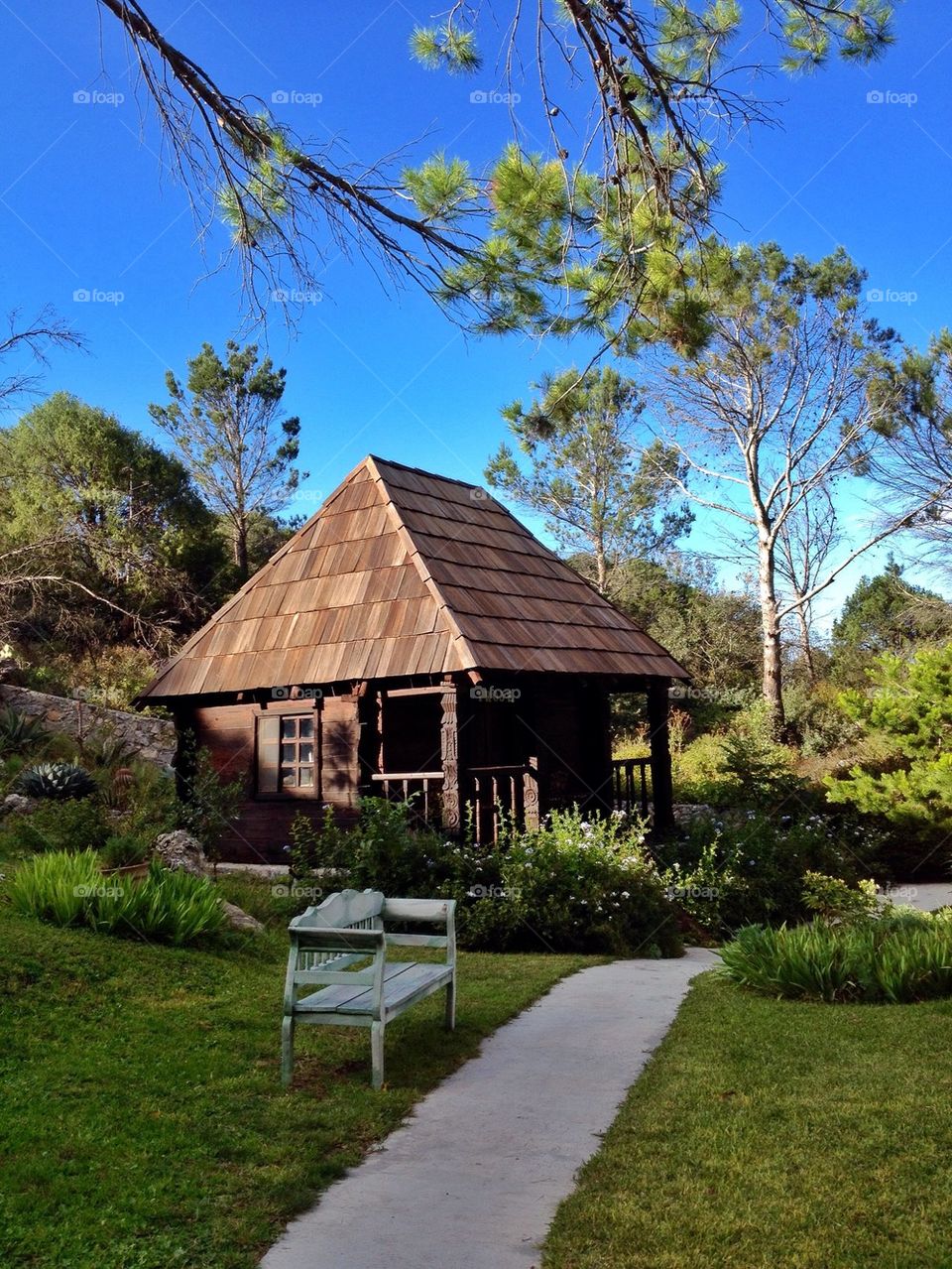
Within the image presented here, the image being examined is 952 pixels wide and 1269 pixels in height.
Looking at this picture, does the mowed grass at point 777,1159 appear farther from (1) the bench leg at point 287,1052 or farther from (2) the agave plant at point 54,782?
(2) the agave plant at point 54,782

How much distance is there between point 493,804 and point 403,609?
8.65 feet

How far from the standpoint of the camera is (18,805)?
11914mm

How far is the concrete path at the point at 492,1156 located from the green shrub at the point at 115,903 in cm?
236

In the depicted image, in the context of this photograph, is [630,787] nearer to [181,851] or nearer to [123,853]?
[181,851]

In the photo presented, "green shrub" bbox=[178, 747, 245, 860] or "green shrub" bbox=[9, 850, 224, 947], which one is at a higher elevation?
"green shrub" bbox=[178, 747, 245, 860]

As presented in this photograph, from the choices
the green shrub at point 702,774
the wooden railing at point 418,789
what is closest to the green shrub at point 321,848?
the wooden railing at point 418,789

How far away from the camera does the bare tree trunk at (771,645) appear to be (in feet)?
70.6

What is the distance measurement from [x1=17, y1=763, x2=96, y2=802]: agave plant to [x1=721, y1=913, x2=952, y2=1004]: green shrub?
8.97 meters

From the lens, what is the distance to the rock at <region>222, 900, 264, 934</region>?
329 inches

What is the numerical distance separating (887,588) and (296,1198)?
125 feet

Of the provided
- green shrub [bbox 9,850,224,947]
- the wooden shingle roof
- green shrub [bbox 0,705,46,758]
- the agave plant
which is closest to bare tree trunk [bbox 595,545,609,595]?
the wooden shingle roof

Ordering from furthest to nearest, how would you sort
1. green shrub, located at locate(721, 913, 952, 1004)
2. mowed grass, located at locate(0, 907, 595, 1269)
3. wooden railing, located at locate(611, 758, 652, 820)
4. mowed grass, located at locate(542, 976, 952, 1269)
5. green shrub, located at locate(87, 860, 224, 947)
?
wooden railing, located at locate(611, 758, 652, 820) → green shrub, located at locate(87, 860, 224, 947) → green shrub, located at locate(721, 913, 952, 1004) → mowed grass, located at locate(0, 907, 595, 1269) → mowed grass, located at locate(542, 976, 952, 1269)

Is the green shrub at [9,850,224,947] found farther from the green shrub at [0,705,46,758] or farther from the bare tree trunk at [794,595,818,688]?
the bare tree trunk at [794,595,818,688]

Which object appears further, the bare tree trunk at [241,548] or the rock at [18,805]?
the bare tree trunk at [241,548]
